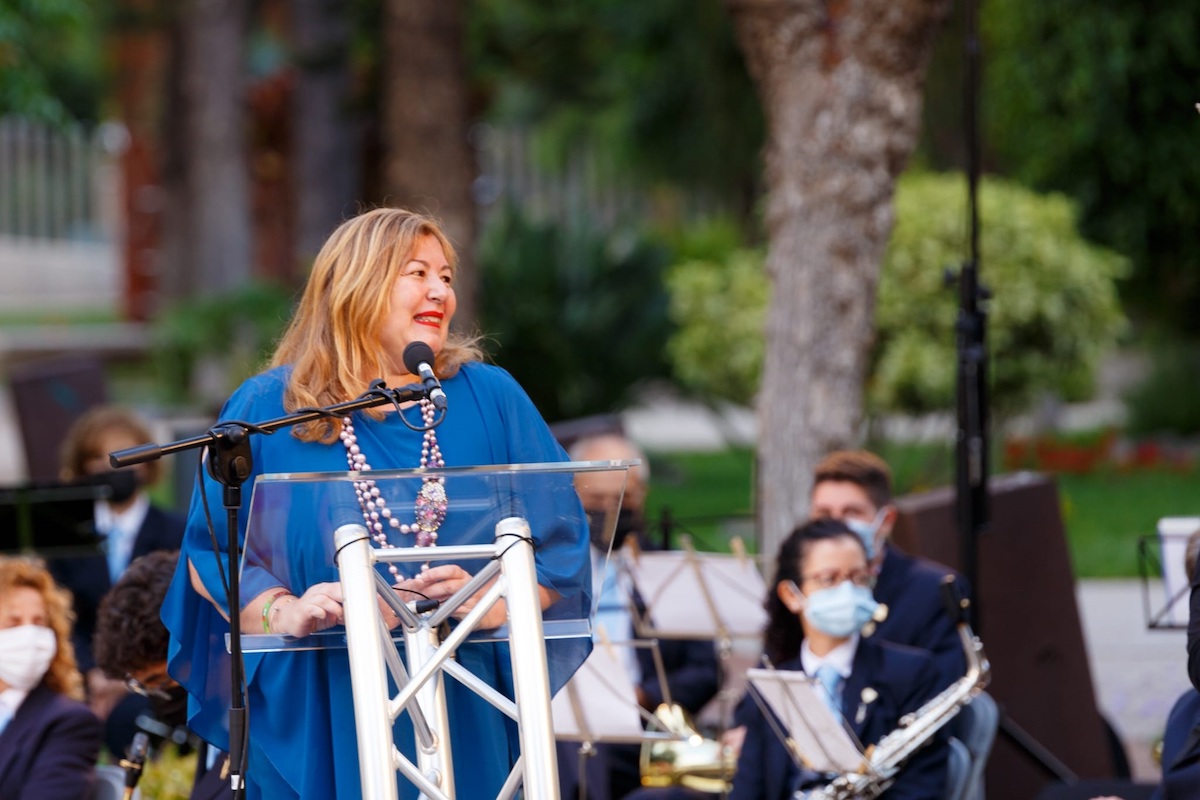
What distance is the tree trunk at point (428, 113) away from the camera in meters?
11.3

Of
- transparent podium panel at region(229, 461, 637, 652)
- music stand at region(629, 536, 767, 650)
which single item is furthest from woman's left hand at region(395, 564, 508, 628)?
music stand at region(629, 536, 767, 650)

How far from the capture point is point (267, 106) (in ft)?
72.1

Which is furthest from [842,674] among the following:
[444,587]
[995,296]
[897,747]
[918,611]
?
[995,296]

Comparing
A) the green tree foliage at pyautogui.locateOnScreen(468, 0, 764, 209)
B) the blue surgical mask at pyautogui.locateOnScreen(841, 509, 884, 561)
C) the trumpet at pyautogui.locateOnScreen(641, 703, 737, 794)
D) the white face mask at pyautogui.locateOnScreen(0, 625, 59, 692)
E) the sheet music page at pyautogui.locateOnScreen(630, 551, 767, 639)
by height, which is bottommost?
the trumpet at pyautogui.locateOnScreen(641, 703, 737, 794)

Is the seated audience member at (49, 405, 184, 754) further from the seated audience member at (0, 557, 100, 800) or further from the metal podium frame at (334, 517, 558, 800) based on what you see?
the metal podium frame at (334, 517, 558, 800)

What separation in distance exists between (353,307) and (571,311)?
1046 cm

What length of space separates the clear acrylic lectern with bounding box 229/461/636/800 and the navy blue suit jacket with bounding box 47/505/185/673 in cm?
418

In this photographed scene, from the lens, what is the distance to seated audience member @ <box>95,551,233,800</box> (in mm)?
4461

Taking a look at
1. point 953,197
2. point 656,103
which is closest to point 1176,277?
point 953,197

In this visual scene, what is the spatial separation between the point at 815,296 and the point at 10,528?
351 cm

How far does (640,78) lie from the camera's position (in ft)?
63.9

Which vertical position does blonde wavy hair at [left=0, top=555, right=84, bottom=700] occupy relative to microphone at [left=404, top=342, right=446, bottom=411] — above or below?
below

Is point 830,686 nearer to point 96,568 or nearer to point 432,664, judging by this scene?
point 432,664

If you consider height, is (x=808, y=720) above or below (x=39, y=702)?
below
